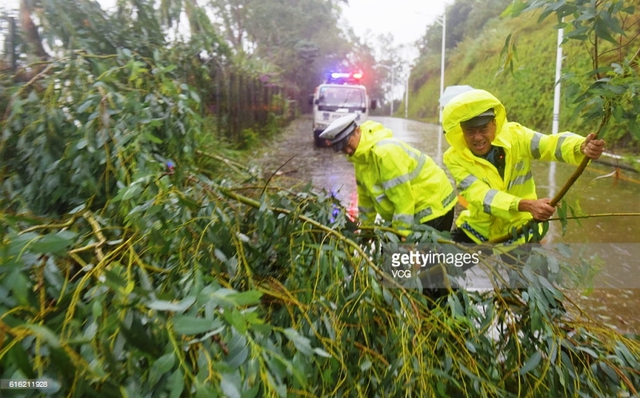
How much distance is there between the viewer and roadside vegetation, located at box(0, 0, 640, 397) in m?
0.89

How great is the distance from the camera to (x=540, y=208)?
1948 millimetres

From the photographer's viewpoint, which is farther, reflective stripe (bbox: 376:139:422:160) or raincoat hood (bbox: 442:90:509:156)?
reflective stripe (bbox: 376:139:422:160)

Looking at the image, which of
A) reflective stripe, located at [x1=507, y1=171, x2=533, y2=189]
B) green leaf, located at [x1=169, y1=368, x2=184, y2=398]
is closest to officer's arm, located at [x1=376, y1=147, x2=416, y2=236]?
reflective stripe, located at [x1=507, y1=171, x2=533, y2=189]

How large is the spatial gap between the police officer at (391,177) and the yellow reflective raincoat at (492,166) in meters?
0.24

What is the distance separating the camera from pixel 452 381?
1.44 meters

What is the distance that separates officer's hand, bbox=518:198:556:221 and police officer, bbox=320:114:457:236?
58cm

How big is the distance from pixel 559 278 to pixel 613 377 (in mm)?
401

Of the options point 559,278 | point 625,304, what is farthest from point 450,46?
point 559,278

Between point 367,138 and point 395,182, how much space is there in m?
0.31

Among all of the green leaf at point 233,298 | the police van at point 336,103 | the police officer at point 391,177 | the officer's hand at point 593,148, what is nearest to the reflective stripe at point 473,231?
the police officer at point 391,177

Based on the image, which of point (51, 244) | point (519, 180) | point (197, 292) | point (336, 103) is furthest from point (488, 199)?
point (336, 103)

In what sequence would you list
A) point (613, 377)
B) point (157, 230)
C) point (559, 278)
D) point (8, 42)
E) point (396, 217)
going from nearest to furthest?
point (157, 230) → point (613, 377) → point (559, 278) → point (396, 217) → point (8, 42)

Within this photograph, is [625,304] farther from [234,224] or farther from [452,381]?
[234,224]
